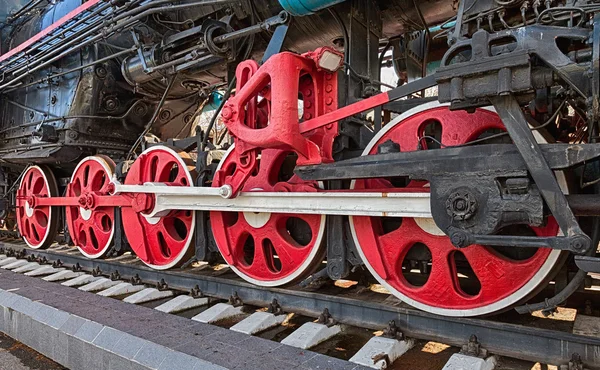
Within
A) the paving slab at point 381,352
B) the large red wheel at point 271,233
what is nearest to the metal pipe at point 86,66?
the large red wheel at point 271,233

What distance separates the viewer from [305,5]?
2406 millimetres

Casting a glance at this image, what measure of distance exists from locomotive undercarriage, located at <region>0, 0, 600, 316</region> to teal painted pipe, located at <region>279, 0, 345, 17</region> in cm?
26

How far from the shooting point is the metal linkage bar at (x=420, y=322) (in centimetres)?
172

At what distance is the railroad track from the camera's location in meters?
1.74

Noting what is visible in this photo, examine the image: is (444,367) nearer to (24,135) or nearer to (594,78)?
(594,78)

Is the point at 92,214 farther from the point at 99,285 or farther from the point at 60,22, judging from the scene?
the point at 60,22

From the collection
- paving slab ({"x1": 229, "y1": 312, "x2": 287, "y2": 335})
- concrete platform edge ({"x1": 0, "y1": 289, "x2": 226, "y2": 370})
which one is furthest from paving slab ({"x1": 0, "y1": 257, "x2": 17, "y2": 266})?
paving slab ({"x1": 229, "y1": 312, "x2": 287, "y2": 335})

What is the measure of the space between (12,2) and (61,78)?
8.55ft

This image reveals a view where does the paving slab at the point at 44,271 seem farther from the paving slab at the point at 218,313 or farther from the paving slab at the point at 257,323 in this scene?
the paving slab at the point at 257,323

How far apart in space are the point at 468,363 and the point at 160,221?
2416 mm

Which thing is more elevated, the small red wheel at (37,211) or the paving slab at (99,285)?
the small red wheel at (37,211)

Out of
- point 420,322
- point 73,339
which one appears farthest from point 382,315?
point 73,339

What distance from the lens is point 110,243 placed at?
3861 mm

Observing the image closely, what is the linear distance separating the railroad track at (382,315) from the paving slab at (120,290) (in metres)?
0.13
